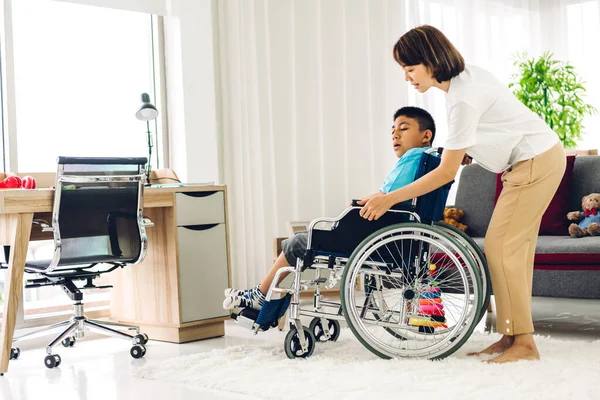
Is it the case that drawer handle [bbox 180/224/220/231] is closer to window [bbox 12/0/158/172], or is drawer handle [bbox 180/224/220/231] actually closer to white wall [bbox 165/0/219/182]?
white wall [bbox 165/0/219/182]

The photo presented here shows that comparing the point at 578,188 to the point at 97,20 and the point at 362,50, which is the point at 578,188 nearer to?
the point at 362,50

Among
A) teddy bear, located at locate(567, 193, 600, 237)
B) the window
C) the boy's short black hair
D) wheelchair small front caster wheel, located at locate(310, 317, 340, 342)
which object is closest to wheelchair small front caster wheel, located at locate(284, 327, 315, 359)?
wheelchair small front caster wheel, located at locate(310, 317, 340, 342)

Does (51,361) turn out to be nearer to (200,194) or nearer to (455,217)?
(200,194)

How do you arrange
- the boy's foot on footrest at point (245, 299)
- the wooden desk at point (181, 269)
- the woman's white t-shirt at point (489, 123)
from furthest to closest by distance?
1. the wooden desk at point (181, 269)
2. the boy's foot on footrest at point (245, 299)
3. the woman's white t-shirt at point (489, 123)

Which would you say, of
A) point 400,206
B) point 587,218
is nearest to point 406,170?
point 400,206

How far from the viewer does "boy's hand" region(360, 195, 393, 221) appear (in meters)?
2.60

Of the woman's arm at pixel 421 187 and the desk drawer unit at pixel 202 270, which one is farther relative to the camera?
the desk drawer unit at pixel 202 270

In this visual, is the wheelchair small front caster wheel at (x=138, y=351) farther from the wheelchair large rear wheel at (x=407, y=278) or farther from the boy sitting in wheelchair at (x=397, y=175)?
the wheelchair large rear wheel at (x=407, y=278)

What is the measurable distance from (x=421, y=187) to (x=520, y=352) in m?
0.65

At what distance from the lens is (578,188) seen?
3846 mm

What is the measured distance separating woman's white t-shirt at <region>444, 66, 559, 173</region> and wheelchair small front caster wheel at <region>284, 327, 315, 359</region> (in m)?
0.87

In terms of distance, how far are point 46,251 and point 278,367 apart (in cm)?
203

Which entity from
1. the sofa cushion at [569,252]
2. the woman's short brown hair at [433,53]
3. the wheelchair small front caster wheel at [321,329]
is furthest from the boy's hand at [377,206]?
the sofa cushion at [569,252]

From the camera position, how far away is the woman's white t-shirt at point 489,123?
251 cm
